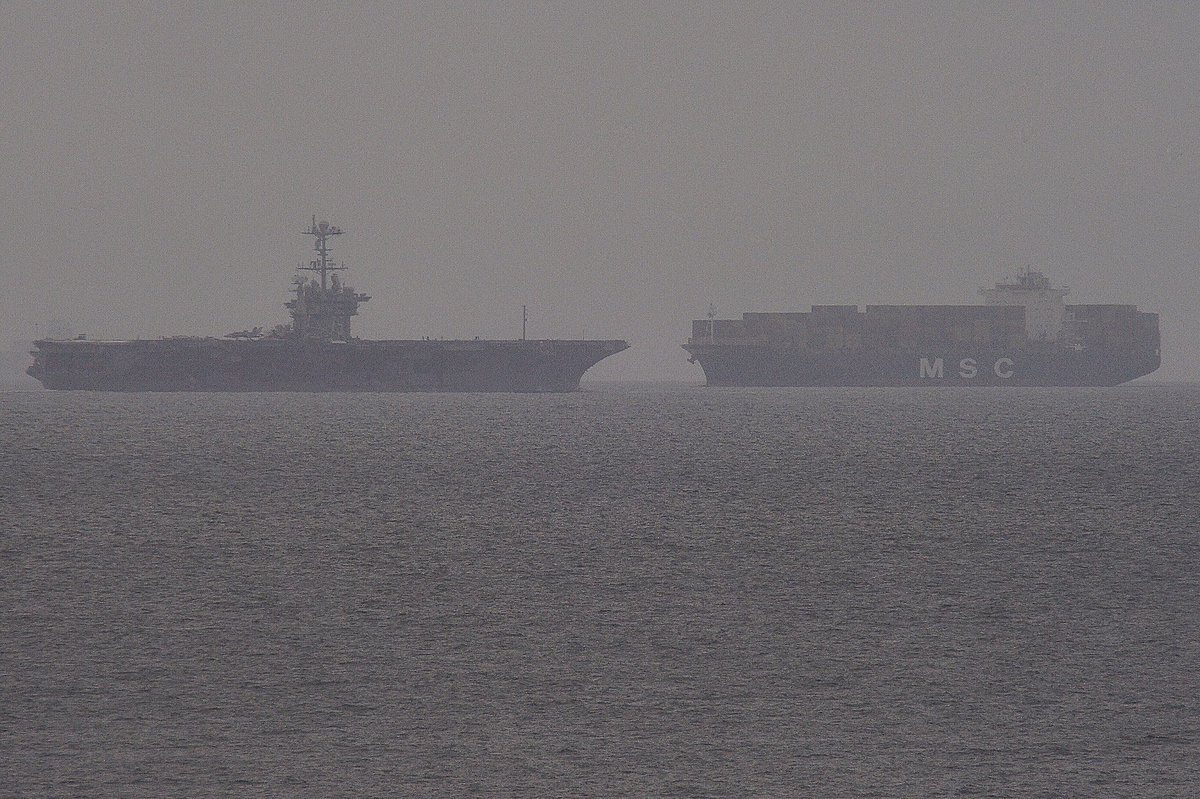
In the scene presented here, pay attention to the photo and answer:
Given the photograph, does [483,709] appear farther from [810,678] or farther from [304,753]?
[810,678]

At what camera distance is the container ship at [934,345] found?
140 meters

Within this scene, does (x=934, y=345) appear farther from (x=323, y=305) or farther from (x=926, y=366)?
(x=323, y=305)

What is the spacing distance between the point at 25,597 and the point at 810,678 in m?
12.5

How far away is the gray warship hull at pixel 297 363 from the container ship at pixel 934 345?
124ft

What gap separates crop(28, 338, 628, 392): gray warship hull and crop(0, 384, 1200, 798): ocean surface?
2236 inches

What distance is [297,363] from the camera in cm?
10350

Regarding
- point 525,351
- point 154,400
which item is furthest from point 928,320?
point 154,400

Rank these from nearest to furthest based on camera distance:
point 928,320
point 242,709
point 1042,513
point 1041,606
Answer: point 242,709 → point 1041,606 → point 1042,513 → point 928,320

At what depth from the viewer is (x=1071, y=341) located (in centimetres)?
14188

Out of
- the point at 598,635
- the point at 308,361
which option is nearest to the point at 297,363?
the point at 308,361

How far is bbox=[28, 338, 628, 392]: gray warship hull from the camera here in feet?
334

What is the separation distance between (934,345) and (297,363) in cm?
6545

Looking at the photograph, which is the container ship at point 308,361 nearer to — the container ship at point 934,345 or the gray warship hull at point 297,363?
the gray warship hull at point 297,363

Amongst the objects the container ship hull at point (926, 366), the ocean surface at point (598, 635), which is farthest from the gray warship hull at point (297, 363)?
the ocean surface at point (598, 635)
